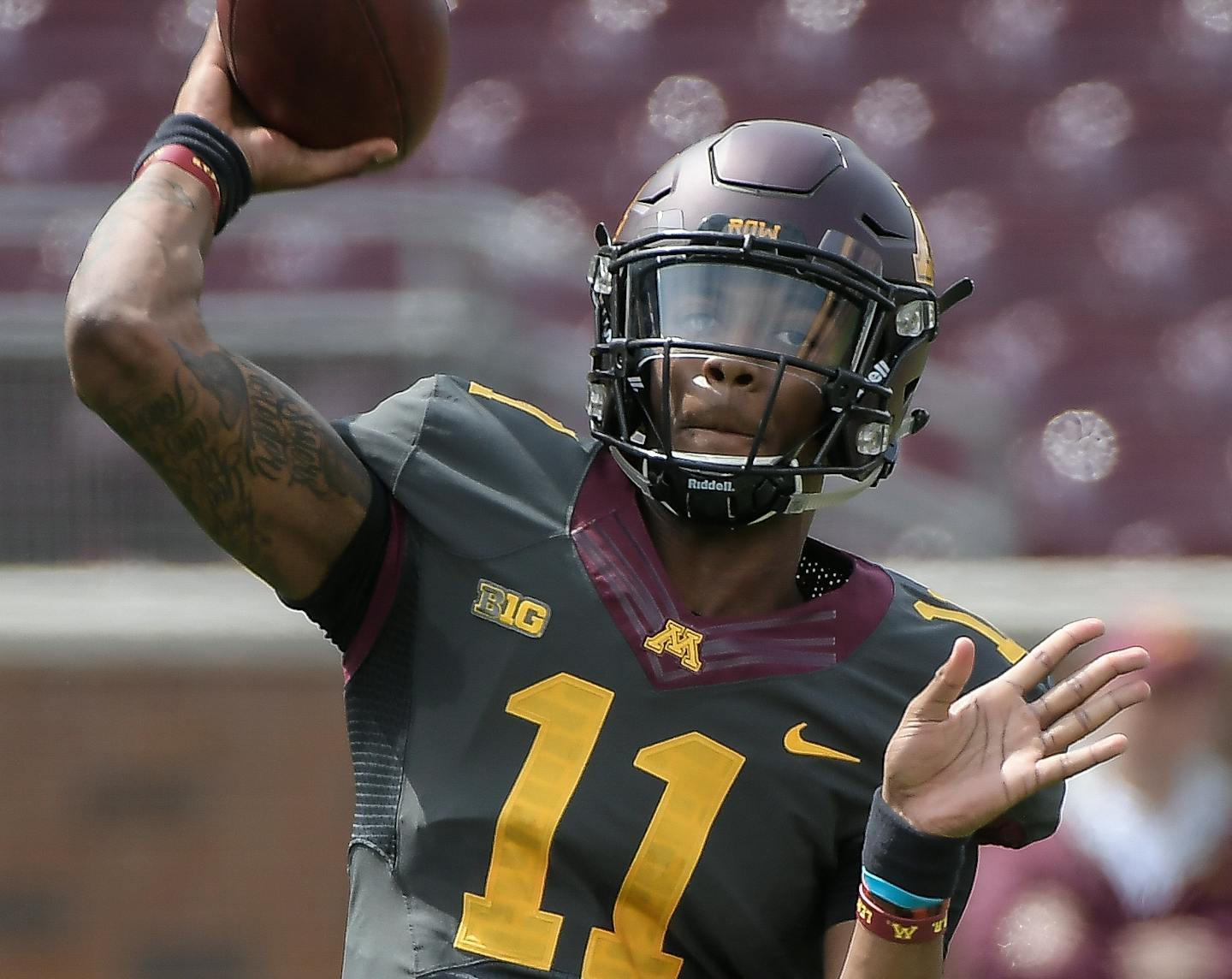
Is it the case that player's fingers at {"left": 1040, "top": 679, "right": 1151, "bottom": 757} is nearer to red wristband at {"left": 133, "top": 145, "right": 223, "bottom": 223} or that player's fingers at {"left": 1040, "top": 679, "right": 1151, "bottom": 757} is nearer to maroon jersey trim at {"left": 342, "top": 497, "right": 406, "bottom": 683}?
maroon jersey trim at {"left": 342, "top": 497, "right": 406, "bottom": 683}

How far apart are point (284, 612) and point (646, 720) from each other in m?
2.48

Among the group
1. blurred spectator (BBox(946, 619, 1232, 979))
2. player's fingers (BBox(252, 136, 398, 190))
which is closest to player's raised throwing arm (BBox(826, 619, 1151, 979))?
player's fingers (BBox(252, 136, 398, 190))

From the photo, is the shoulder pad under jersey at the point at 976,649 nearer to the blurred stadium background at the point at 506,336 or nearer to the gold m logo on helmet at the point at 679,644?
the gold m logo on helmet at the point at 679,644

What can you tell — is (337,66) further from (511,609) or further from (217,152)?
(511,609)

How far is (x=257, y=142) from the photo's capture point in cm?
204

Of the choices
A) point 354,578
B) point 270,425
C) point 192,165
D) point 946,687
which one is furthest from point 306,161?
point 946,687

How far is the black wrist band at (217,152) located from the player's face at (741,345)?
0.48 meters

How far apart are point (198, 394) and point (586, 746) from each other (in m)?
0.56

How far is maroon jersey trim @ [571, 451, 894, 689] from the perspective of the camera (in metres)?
2.00

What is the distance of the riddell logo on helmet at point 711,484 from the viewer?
1981 millimetres

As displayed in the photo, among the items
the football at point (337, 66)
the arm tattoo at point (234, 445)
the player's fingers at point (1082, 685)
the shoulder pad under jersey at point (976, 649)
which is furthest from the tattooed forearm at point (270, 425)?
the player's fingers at point (1082, 685)

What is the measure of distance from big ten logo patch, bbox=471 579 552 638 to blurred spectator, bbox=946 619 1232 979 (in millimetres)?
1560

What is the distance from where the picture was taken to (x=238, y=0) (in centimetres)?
209

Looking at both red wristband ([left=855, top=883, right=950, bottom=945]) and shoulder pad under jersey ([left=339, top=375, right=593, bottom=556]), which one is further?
shoulder pad under jersey ([left=339, top=375, right=593, bottom=556])
